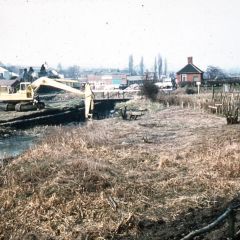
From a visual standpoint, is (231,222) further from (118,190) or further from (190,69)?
(190,69)

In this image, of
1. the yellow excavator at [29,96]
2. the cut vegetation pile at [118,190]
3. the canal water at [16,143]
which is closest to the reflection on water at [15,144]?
the canal water at [16,143]

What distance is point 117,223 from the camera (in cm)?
867

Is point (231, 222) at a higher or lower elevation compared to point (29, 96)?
lower

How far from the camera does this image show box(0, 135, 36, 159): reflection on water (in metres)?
20.7

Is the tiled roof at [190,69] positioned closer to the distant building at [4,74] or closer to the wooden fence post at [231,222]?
the distant building at [4,74]

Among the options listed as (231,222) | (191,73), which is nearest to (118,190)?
(231,222)

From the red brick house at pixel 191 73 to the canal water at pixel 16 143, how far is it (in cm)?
4427

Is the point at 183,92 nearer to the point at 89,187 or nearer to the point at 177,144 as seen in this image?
the point at 177,144

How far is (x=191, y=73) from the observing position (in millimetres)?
67438

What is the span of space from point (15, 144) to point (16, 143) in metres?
0.38

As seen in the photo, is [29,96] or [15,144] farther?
[29,96]

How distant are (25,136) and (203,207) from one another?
1933 centimetres

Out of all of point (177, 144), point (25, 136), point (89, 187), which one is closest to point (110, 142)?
point (177, 144)

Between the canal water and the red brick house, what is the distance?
44.3 m
